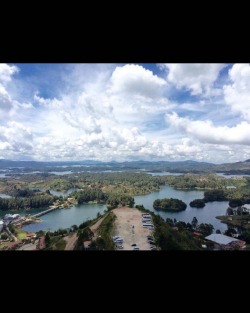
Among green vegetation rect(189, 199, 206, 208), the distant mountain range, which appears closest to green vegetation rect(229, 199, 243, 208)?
green vegetation rect(189, 199, 206, 208)

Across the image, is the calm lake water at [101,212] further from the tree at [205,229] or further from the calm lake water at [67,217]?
the tree at [205,229]

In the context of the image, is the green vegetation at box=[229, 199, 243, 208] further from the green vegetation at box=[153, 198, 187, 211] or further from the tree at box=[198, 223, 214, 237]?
the tree at box=[198, 223, 214, 237]

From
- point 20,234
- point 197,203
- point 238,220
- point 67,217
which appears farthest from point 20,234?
point 197,203

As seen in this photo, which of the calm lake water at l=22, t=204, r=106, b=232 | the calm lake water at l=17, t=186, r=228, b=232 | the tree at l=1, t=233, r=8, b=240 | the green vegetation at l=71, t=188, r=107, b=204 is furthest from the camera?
the green vegetation at l=71, t=188, r=107, b=204

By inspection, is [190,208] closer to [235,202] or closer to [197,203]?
[197,203]
